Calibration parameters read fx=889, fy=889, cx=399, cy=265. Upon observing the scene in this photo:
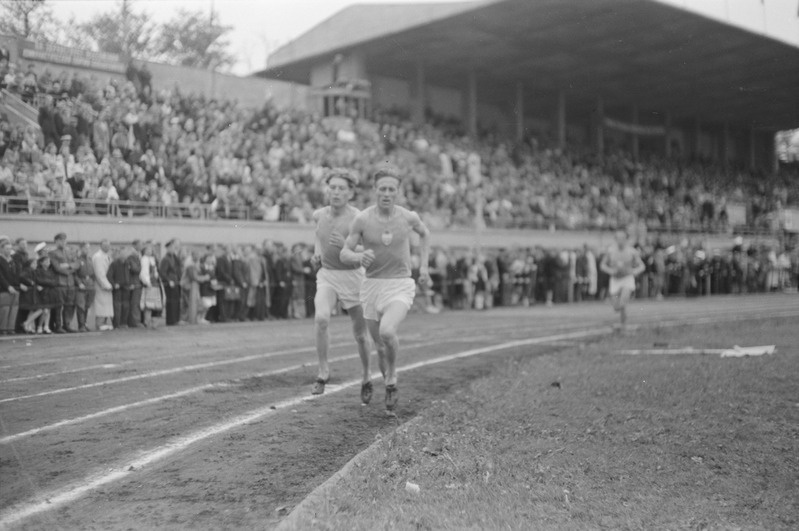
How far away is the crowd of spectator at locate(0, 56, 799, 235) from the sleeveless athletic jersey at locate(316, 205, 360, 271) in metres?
9.17

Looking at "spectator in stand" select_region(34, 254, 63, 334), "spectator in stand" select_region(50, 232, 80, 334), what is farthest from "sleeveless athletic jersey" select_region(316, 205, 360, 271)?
"spectator in stand" select_region(50, 232, 80, 334)

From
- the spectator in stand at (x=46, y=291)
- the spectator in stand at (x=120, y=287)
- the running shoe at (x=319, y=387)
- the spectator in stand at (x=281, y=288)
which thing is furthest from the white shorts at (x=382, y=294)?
the spectator in stand at (x=281, y=288)

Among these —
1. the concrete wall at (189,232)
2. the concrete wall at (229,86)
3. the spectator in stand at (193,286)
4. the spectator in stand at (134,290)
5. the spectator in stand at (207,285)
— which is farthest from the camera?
the concrete wall at (229,86)

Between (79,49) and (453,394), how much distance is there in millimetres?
18442

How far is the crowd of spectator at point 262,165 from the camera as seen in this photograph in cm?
1908

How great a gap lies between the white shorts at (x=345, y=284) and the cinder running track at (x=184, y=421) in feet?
3.33

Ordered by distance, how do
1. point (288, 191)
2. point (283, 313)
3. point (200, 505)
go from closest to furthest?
point (200, 505)
point (283, 313)
point (288, 191)

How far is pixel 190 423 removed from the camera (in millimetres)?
7559

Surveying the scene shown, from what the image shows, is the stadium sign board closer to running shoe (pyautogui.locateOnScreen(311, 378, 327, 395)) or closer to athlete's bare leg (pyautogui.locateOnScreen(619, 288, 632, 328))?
running shoe (pyautogui.locateOnScreen(311, 378, 327, 395))

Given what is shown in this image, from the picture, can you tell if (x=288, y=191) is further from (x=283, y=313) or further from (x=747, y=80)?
(x=747, y=80)

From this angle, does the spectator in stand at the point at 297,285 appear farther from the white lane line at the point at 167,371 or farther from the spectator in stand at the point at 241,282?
the white lane line at the point at 167,371

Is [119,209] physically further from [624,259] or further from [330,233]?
[330,233]

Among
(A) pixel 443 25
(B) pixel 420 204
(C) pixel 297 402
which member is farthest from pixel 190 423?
(A) pixel 443 25

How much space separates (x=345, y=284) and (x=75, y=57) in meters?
17.2
